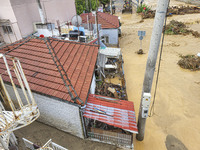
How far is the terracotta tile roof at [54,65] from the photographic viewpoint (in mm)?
6859

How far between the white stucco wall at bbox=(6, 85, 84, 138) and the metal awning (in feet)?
2.03

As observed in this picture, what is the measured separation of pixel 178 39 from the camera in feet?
74.1

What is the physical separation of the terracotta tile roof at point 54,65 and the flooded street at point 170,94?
4867 mm

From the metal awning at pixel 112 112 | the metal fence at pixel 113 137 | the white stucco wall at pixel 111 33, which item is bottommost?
the metal fence at pixel 113 137

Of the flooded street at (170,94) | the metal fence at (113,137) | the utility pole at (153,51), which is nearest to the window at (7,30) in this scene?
the flooded street at (170,94)

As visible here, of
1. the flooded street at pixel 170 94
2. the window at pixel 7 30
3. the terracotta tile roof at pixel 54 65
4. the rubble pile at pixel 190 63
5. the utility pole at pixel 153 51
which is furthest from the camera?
the rubble pile at pixel 190 63

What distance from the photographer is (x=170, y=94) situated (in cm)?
1212

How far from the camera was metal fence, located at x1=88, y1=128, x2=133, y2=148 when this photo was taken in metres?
6.58

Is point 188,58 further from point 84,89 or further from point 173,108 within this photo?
point 84,89

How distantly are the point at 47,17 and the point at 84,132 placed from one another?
13055 millimetres

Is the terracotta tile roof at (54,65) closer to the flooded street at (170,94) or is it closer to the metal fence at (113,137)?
the metal fence at (113,137)

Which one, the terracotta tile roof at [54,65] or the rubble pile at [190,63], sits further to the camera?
the rubble pile at [190,63]

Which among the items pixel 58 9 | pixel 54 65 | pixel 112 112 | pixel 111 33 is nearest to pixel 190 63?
pixel 111 33

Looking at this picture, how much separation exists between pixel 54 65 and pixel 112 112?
12.7 ft
